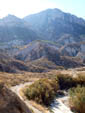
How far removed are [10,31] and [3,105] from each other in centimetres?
17799

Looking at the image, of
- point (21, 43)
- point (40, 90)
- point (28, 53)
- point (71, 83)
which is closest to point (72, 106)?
point (40, 90)

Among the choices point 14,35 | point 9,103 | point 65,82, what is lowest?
point 65,82

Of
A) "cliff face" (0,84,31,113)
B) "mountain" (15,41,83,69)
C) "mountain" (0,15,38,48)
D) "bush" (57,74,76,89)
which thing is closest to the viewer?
"cliff face" (0,84,31,113)

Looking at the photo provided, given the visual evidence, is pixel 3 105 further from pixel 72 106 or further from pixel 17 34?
pixel 17 34

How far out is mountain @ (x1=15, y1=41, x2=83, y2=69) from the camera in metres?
96.4

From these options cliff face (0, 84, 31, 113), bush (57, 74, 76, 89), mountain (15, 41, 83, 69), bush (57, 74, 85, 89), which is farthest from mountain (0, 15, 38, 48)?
cliff face (0, 84, 31, 113)

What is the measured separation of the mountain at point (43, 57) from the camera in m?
96.4

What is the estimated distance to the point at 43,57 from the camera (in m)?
104

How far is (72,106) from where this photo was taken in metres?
18.5

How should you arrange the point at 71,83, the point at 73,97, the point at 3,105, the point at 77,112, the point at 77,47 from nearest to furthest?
the point at 3,105
the point at 77,112
the point at 73,97
the point at 71,83
the point at 77,47

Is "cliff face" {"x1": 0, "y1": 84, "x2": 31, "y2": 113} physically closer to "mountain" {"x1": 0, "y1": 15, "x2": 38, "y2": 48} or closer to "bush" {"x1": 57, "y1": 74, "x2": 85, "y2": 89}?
"bush" {"x1": 57, "y1": 74, "x2": 85, "y2": 89}

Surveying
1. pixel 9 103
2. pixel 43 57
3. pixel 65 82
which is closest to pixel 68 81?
pixel 65 82

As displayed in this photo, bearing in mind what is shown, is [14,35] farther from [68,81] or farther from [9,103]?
[9,103]

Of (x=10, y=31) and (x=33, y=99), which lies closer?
(x=33, y=99)
